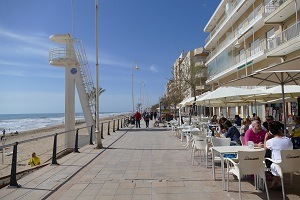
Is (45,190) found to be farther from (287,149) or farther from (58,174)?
(287,149)

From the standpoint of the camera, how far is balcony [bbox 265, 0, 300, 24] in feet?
69.1

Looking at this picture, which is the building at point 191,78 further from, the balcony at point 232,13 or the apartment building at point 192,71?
the balcony at point 232,13

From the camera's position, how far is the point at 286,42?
20.7 metres

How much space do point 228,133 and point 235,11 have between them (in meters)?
28.3

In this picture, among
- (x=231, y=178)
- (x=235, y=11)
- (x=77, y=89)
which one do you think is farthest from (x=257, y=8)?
(x=231, y=178)

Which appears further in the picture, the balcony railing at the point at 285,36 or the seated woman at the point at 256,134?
the balcony railing at the point at 285,36

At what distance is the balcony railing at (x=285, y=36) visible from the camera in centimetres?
2059

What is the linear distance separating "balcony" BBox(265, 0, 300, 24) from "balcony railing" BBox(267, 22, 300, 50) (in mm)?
1328

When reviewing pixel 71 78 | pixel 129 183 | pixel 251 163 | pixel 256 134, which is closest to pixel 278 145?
pixel 251 163

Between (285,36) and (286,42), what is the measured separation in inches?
85.9

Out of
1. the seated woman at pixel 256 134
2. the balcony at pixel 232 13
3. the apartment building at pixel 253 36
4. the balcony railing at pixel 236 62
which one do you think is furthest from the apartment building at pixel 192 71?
the seated woman at pixel 256 134

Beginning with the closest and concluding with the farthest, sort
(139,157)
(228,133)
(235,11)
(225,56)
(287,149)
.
Result: (287,149) → (228,133) → (139,157) → (235,11) → (225,56)

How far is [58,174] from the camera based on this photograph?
779cm

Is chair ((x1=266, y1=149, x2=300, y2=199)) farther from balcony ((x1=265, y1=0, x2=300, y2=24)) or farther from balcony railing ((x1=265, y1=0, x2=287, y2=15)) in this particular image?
balcony railing ((x1=265, y1=0, x2=287, y2=15))
